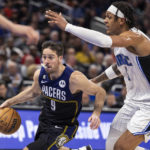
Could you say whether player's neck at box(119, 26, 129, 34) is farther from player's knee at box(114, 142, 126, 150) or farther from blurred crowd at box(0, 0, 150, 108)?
blurred crowd at box(0, 0, 150, 108)

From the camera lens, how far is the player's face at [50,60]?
5016 millimetres

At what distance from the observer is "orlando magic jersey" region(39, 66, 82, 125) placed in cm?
507

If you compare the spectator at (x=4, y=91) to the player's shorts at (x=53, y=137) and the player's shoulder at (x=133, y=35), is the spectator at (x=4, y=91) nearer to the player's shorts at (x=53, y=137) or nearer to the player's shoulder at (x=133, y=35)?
the player's shorts at (x=53, y=137)

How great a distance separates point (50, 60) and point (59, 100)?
0.51 metres

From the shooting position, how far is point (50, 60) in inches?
198

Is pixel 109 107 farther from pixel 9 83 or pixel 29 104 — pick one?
pixel 9 83

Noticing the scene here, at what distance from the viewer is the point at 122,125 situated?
5.10 metres

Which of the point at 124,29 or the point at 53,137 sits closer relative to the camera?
the point at 124,29

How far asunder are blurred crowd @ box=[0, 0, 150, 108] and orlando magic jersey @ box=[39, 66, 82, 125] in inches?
67.6

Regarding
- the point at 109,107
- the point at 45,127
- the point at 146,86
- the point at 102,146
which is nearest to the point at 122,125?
the point at 146,86

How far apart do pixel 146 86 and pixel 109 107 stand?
3.06 metres

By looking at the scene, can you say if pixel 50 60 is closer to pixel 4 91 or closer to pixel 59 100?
pixel 59 100

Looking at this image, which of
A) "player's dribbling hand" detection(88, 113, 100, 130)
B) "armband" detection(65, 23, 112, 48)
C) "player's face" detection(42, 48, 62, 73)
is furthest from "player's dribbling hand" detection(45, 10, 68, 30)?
"player's dribbling hand" detection(88, 113, 100, 130)

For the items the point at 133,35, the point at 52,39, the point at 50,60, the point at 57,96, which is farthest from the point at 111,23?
the point at 52,39
